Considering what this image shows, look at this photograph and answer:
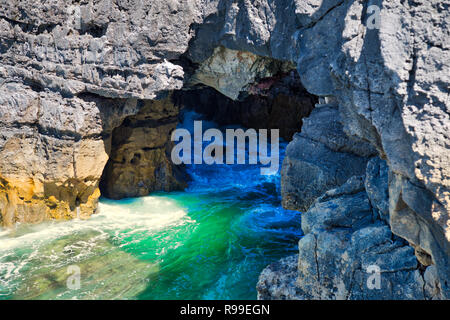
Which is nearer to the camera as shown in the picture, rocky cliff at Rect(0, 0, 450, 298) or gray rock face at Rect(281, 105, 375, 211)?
rocky cliff at Rect(0, 0, 450, 298)

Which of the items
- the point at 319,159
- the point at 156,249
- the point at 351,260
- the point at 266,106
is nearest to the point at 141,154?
the point at 156,249

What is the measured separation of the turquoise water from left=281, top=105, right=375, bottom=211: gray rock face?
4.53 ft

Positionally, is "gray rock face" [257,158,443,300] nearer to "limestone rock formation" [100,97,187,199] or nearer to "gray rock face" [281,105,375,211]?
"gray rock face" [281,105,375,211]

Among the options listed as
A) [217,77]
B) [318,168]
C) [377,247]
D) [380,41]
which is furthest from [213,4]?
[377,247]

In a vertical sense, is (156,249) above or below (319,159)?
→ below

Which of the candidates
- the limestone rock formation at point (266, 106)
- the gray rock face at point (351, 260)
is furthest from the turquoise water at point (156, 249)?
the limestone rock formation at point (266, 106)

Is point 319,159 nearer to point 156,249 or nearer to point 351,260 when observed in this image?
point 351,260

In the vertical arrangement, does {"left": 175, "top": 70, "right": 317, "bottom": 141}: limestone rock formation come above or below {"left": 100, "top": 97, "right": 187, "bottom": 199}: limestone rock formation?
above

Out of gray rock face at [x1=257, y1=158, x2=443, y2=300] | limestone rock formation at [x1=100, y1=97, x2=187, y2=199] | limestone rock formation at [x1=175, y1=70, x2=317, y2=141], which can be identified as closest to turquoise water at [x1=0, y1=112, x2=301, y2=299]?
limestone rock formation at [x1=100, y1=97, x2=187, y2=199]

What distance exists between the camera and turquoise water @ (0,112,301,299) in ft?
18.5

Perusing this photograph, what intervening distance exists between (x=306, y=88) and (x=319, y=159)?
1.16m

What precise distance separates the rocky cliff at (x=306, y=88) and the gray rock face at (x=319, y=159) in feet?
0.06

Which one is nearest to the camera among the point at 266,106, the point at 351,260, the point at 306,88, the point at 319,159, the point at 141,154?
the point at 351,260

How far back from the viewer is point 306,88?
4.99 m
